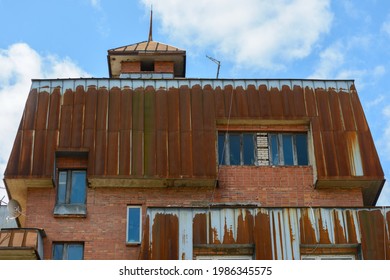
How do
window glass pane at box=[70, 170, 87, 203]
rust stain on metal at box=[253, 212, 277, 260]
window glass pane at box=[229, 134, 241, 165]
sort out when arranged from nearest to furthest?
1. rust stain on metal at box=[253, 212, 277, 260]
2. window glass pane at box=[70, 170, 87, 203]
3. window glass pane at box=[229, 134, 241, 165]

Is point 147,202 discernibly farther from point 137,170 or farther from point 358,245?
point 358,245

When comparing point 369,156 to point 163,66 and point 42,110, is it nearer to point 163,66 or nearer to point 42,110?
point 163,66

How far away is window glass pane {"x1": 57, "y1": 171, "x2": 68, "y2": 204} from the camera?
2773 cm

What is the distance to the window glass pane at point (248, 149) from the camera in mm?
28500

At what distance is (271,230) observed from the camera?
24.0 meters

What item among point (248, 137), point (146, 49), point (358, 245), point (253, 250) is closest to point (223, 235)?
point (253, 250)

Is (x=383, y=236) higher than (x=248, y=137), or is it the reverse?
(x=248, y=137)

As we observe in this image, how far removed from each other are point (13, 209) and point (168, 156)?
18.1ft

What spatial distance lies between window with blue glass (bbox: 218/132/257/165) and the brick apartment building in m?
0.04

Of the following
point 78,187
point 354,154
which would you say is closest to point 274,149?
point 354,154

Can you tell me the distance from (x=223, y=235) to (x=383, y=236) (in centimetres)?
470

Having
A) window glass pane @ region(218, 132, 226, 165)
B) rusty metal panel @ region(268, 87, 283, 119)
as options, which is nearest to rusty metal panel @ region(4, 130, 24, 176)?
window glass pane @ region(218, 132, 226, 165)

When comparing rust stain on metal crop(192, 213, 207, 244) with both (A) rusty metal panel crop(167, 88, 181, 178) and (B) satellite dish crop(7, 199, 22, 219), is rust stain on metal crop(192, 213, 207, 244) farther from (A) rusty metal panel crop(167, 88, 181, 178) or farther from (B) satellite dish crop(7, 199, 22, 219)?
(B) satellite dish crop(7, 199, 22, 219)

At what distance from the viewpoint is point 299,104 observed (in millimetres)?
29203
